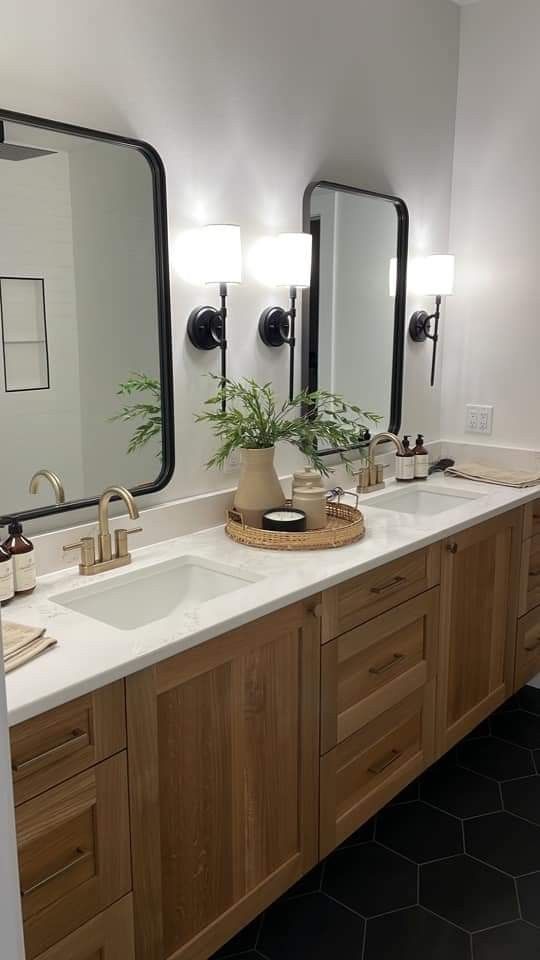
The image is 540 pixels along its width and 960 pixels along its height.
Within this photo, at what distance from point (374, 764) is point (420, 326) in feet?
5.26

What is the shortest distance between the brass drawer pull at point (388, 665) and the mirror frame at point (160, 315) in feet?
2.38

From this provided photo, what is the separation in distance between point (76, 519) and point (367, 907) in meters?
1.17

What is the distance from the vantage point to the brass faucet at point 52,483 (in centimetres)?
182

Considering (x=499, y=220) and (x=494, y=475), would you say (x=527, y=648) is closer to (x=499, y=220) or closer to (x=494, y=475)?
(x=494, y=475)

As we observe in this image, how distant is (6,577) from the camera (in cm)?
167

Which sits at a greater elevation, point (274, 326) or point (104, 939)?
point (274, 326)

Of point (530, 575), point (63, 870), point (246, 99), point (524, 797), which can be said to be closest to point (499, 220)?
point (246, 99)

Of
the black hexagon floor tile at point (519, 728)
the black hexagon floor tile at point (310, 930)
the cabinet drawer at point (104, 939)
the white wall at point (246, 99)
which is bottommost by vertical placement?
the black hexagon floor tile at point (310, 930)

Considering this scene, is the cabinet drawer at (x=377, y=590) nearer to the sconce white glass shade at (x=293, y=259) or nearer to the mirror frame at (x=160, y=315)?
the mirror frame at (x=160, y=315)

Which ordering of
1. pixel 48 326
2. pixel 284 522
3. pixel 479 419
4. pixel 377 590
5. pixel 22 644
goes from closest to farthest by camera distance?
pixel 22 644 < pixel 48 326 < pixel 377 590 < pixel 284 522 < pixel 479 419

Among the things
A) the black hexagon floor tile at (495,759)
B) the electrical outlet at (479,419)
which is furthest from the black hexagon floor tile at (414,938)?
the electrical outlet at (479,419)

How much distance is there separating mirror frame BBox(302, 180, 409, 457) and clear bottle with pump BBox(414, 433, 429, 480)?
12cm

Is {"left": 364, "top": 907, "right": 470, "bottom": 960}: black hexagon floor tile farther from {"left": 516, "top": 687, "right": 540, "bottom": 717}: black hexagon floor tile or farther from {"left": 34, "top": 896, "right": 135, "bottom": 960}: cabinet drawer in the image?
{"left": 516, "top": 687, "right": 540, "bottom": 717}: black hexagon floor tile

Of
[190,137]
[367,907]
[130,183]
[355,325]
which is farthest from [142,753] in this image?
[355,325]
